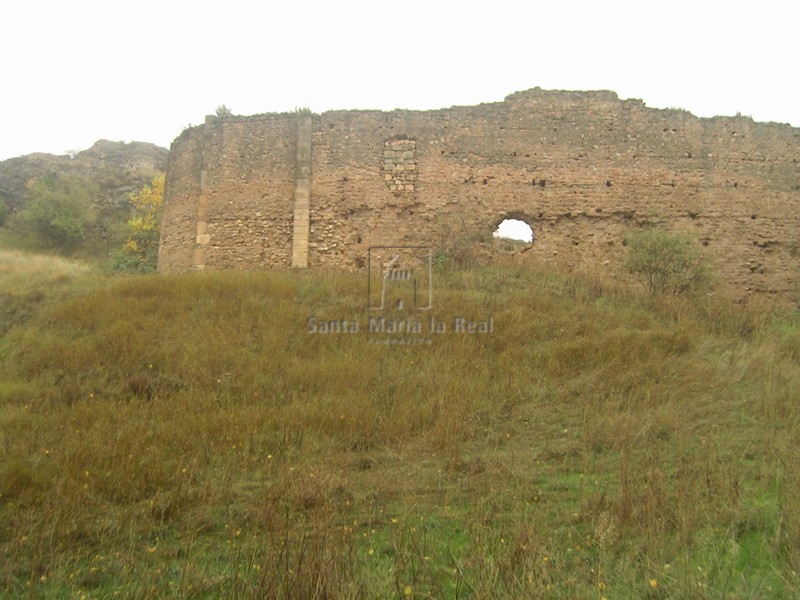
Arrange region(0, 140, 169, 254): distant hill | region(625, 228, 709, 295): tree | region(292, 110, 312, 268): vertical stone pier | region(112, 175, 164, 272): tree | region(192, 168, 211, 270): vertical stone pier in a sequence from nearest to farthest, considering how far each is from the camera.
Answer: region(625, 228, 709, 295): tree, region(292, 110, 312, 268): vertical stone pier, region(192, 168, 211, 270): vertical stone pier, region(112, 175, 164, 272): tree, region(0, 140, 169, 254): distant hill

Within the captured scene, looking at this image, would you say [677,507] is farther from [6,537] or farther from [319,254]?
[319,254]

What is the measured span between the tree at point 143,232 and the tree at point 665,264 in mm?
10869

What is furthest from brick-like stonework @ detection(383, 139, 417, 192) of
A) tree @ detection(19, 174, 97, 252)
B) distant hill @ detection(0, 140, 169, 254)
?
tree @ detection(19, 174, 97, 252)

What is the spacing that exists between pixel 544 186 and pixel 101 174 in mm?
17313

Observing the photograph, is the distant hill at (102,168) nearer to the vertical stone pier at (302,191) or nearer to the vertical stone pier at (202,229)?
the vertical stone pier at (202,229)

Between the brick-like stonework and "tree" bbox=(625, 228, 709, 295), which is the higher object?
the brick-like stonework

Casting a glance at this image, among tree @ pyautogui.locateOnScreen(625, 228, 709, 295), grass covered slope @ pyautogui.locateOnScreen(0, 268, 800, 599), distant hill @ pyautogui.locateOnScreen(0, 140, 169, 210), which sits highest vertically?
distant hill @ pyautogui.locateOnScreen(0, 140, 169, 210)

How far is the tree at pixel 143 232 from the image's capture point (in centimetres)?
1547

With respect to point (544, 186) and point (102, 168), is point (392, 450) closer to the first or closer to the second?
point (544, 186)

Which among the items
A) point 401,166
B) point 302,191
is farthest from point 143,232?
point 401,166

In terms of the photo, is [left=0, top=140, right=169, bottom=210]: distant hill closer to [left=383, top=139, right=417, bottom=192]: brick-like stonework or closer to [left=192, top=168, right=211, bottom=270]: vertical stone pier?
[left=192, top=168, right=211, bottom=270]: vertical stone pier

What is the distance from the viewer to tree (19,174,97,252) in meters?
18.5

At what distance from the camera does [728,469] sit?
471cm

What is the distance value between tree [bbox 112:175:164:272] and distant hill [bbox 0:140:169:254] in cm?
68
